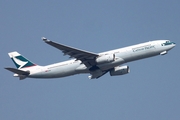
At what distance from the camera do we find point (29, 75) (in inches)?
2196

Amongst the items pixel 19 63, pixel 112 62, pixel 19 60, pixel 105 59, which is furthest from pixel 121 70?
pixel 19 60

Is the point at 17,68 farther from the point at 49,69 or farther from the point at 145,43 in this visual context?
the point at 145,43

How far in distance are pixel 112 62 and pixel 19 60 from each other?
16772mm

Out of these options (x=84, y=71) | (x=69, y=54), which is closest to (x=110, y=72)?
Answer: (x=84, y=71)

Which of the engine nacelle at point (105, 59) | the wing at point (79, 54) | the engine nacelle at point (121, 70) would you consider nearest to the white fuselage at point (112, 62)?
the engine nacelle at point (105, 59)

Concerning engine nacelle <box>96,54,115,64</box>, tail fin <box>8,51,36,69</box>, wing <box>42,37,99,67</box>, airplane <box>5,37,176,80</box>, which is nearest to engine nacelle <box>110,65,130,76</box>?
airplane <box>5,37,176,80</box>

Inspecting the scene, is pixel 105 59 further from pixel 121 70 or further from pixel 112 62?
pixel 121 70

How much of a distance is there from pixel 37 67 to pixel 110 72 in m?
11.6

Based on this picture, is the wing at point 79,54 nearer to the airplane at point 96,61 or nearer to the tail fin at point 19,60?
the airplane at point 96,61

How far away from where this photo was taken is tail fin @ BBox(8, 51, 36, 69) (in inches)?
2308

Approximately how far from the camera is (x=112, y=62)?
51.7 meters

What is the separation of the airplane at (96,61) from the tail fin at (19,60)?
5.93ft

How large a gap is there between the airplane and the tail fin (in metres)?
1.81

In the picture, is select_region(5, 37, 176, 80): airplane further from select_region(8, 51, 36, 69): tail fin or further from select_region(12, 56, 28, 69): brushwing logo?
select_region(12, 56, 28, 69): brushwing logo
